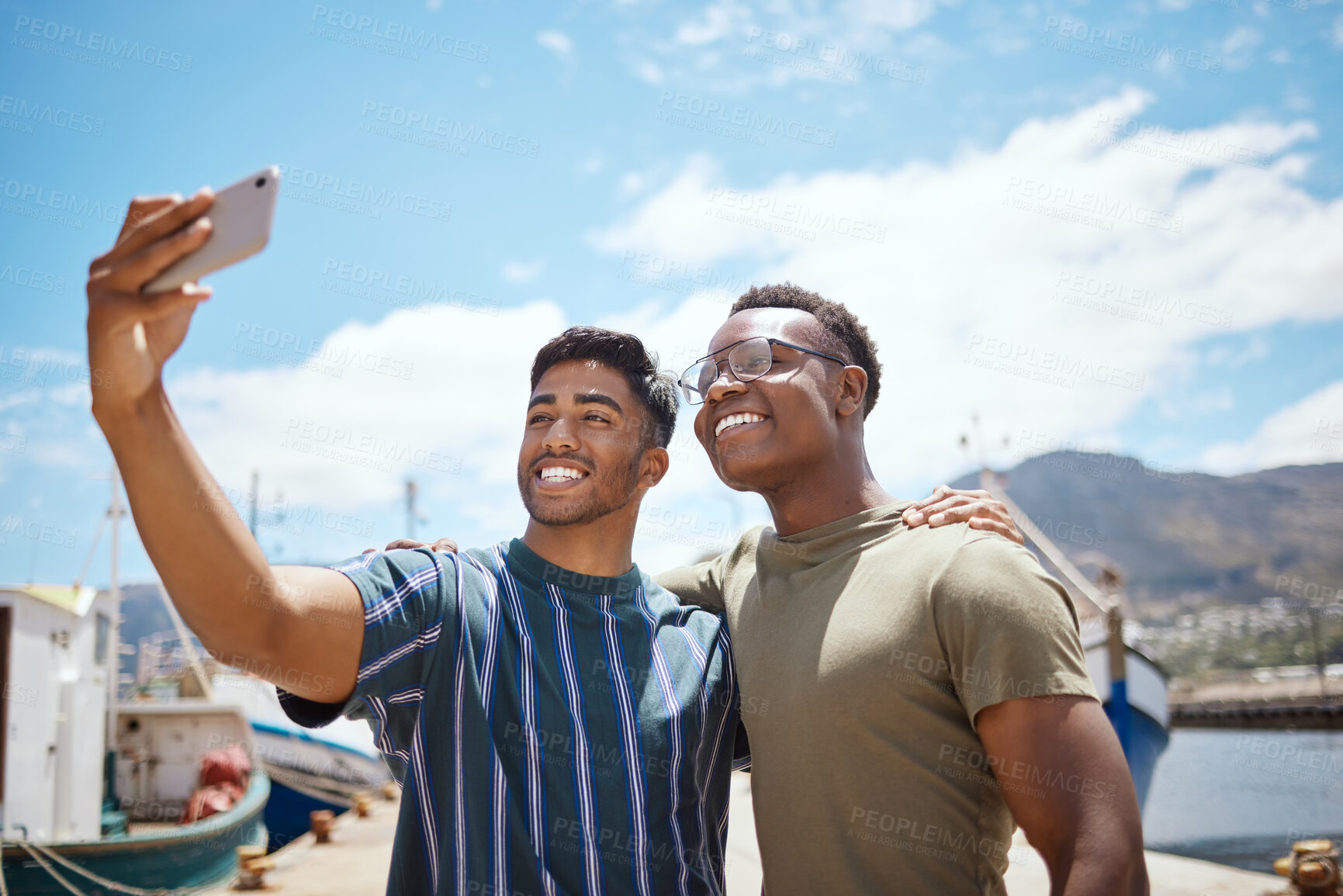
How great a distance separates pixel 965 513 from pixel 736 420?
35.1 inches

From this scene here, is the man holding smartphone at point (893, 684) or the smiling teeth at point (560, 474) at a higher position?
the smiling teeth at point (560, 474)

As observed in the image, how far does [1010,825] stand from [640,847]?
110cm

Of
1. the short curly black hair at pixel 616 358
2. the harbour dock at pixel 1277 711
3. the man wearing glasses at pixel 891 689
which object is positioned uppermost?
the short curly black hair at pixel 616 358

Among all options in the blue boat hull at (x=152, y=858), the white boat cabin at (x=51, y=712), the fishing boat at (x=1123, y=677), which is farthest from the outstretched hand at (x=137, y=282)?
the fishing boat at (x=1123, y=677)

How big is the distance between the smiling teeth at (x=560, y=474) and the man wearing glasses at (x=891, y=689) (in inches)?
21.3

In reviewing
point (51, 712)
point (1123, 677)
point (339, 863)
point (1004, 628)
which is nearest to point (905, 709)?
point (1004, 628)

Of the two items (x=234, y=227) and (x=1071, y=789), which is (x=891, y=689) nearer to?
(x=1071, y=789)

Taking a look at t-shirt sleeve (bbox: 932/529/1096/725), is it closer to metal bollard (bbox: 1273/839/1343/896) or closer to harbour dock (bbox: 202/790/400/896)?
metal bollard (bbox: 1273/839/1343/896)

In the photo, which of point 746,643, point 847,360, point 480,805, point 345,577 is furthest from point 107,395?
point 847,360

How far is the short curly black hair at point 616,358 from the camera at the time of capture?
3260mm

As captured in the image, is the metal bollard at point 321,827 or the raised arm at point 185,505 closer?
the raised arm at point 185,505

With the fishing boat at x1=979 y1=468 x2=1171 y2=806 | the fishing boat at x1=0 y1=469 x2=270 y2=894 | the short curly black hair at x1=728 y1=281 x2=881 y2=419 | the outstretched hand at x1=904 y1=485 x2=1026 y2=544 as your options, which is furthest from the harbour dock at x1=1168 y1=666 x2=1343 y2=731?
the outstretched hand at x1=904 y1=485 x2=1026 y2=544

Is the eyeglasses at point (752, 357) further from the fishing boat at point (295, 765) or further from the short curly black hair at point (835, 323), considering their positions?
the fishing boat at point (295, 765)

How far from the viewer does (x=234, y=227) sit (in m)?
1.43
